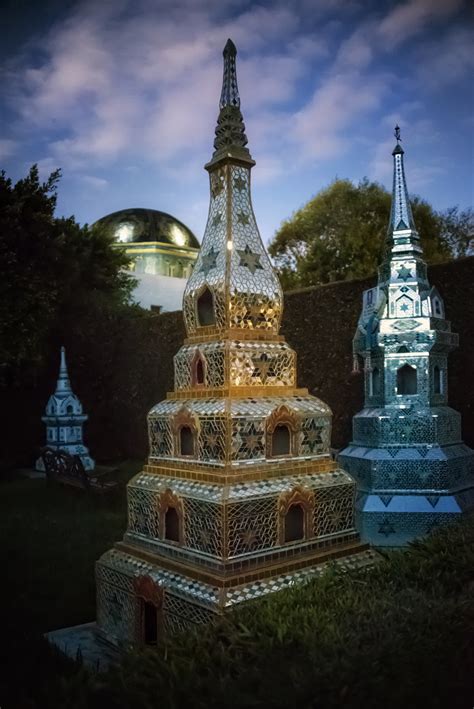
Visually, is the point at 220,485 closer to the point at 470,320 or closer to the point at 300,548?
the point at 300,548

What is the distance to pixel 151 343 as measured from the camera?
14242mm

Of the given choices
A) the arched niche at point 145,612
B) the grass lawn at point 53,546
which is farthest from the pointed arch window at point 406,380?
the arched niche at point 145,612

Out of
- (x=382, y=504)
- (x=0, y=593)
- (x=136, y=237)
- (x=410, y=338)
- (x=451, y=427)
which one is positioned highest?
(x=136, y=237)

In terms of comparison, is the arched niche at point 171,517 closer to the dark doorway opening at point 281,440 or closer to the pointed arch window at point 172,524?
the pointed arch window at point 172,524

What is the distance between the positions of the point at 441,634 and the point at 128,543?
2.60m

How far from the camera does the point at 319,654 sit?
2537 mm

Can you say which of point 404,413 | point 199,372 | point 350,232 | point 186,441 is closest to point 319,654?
point 186,441

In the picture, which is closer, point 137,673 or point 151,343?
point 137,673

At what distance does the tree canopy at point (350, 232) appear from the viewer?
20.0 meters

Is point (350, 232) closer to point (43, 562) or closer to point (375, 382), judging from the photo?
point (375, 382)

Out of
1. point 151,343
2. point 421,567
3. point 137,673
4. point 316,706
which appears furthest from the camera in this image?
point 151,343

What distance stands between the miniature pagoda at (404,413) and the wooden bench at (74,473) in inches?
184

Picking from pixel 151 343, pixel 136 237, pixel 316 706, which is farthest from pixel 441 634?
pixel 136 237

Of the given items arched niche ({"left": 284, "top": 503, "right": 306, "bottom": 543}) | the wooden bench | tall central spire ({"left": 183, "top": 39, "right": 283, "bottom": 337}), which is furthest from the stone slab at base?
the wooden bench
